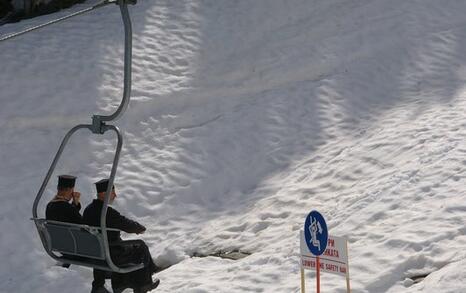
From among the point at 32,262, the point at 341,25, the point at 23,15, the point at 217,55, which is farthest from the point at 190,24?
the point at 32,262

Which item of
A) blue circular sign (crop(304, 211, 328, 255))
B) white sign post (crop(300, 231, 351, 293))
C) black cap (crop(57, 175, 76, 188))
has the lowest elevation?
white sign post (crop(300, 231, 351, 293))

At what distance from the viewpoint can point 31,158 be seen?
1441cm

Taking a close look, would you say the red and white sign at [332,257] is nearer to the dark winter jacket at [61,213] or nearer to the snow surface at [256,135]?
the snow surface at [256,135]

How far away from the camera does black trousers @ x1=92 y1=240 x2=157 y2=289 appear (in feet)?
30.6

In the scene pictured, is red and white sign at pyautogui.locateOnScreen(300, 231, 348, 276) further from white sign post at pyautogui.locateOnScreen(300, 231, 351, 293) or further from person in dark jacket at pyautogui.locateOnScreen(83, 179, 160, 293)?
person in dark jacket at pyautogui.locateOnScreen(83, 179, 160, 293)

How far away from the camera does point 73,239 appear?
888 centimetres

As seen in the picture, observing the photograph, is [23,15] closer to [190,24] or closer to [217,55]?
[190,24]

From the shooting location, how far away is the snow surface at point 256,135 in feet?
34.4

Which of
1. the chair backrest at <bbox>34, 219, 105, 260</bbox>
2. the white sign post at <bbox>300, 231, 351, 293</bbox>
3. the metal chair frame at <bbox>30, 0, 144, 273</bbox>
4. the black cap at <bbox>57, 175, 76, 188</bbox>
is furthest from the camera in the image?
the black cap at <bbox>57, 175, 76, 188</bbox>

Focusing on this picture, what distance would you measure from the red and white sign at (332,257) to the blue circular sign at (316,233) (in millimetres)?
70

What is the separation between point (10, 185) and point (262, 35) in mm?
6666

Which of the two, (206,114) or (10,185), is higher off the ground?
(206,114)

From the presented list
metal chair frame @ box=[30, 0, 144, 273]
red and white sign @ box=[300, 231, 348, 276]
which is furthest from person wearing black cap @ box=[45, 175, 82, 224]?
red and white sign @ box=[300, 231, 348, 276]

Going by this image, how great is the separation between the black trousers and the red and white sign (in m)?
1.82
